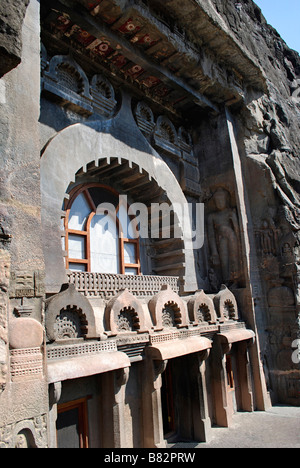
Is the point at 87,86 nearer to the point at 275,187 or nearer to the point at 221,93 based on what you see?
the point at 221,93

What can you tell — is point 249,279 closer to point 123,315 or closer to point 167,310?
point 167,310

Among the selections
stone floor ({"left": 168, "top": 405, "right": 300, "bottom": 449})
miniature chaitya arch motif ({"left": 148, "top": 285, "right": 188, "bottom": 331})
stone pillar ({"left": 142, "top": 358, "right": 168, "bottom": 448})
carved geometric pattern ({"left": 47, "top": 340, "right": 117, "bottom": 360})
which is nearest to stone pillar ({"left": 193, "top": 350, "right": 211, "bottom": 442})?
stone floor ({"left": 168, "top": 405, "right": 300, "bottom": 449})

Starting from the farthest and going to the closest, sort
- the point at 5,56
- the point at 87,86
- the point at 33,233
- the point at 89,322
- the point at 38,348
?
the point at 87,86
the point at 89,322
the point at 33,233
the point at 38,348
the point at 5,56

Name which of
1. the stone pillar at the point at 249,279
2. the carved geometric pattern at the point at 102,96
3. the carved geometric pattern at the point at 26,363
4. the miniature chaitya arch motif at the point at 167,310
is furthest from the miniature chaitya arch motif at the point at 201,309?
the carved geometric pattern at the point at 102,96

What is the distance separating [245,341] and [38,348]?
19.3ft

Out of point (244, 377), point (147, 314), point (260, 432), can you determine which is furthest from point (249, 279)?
point (147, 314)

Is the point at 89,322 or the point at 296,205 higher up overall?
the point at 296,205

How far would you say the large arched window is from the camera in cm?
707

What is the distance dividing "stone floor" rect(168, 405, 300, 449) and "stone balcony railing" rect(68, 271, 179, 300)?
2876 millimetres

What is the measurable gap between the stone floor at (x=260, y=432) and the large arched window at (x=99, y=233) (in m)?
3.68

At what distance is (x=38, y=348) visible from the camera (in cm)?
388

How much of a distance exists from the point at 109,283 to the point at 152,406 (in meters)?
2.10

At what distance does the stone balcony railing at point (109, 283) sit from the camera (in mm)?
5773

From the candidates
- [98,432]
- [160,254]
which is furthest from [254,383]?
[98,432]
